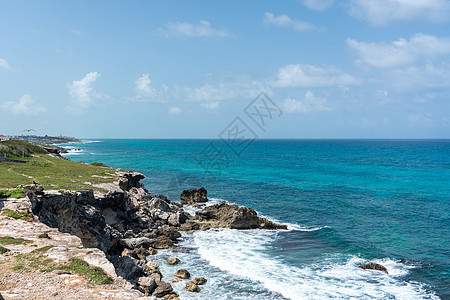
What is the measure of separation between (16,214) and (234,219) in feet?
81.4

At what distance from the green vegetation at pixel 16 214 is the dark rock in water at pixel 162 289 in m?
9.12

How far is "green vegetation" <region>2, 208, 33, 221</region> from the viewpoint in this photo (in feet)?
50.4

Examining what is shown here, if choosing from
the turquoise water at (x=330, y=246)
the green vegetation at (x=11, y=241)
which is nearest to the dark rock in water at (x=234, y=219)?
the turquoise water at (x=330, y=246)

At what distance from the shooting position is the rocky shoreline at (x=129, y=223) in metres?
18.8

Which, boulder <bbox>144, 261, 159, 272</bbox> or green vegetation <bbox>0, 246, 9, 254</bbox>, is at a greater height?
green vegetation <bbox>0, 246, 9, 254</bbox>

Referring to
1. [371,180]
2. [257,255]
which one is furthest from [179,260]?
[371,180]

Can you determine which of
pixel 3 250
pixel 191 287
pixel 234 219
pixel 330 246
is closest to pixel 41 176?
pixel 191 287

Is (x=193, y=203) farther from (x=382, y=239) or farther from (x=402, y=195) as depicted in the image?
(x=402, y=195)

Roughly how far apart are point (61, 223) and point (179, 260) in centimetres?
1089

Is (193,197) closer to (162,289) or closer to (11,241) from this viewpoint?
(162,289)

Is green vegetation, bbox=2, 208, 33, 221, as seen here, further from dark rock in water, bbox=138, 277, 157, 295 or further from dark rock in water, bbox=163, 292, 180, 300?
dark rock in water, bbox=163, 292, 180, 300

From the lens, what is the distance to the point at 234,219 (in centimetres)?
3662

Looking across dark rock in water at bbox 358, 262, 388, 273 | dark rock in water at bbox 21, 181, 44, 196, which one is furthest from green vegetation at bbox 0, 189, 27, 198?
dark rock in water at bbox 358, 262, 388, 273

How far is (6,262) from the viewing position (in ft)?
35.3
